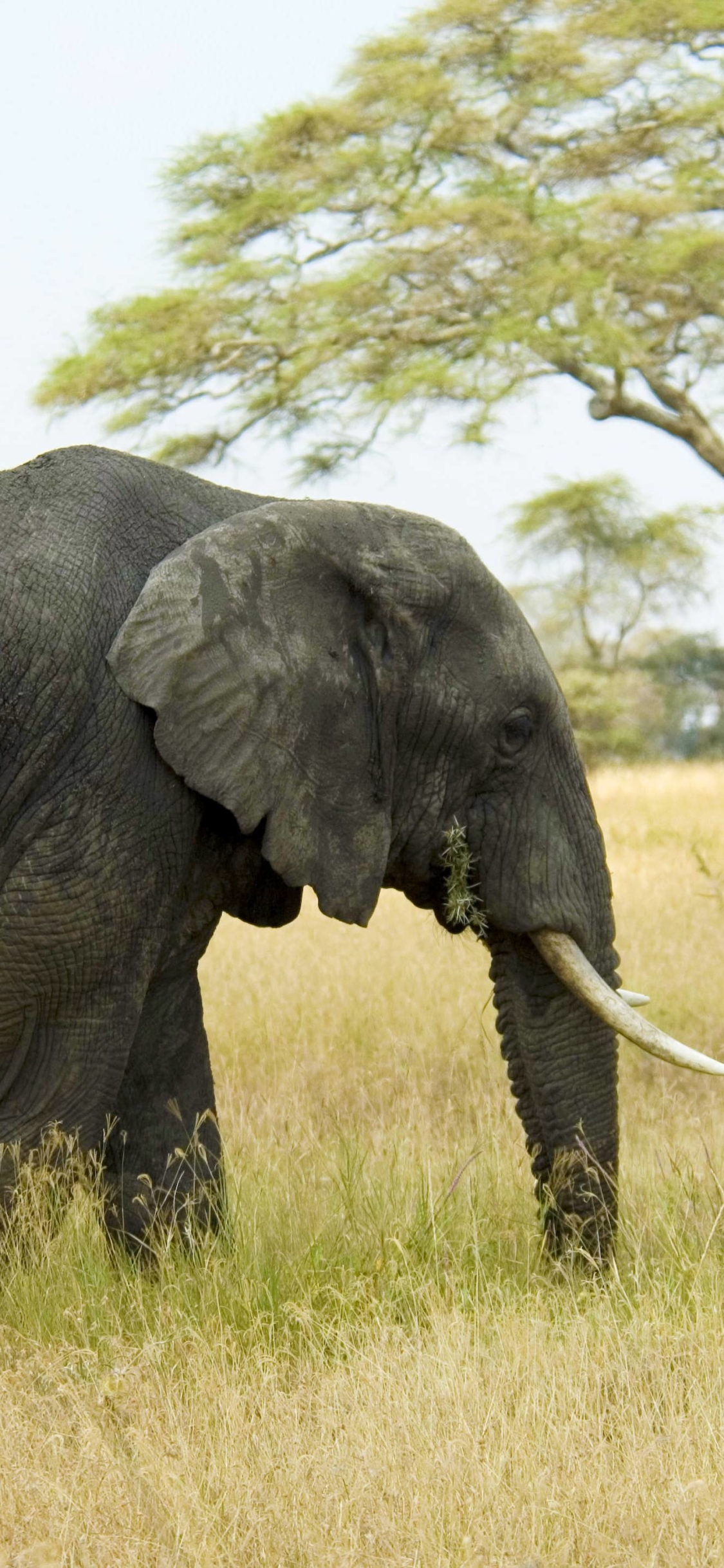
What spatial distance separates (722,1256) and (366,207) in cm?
1755

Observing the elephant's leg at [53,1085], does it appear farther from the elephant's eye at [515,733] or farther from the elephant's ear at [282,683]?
the elephant's eye at [515,733]

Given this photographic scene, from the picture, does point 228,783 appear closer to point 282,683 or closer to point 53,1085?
point 282,683

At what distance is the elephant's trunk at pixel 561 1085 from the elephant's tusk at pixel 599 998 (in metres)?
0.10

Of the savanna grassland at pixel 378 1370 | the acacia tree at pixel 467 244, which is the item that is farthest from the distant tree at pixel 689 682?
A: the savanna grassland at pixel 378 1370

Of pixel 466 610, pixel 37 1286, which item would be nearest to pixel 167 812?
pixel 466 610

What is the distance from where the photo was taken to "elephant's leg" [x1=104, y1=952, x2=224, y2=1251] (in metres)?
4.76

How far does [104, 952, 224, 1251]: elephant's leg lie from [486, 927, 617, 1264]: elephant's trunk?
0.80 m

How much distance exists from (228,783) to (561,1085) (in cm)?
127

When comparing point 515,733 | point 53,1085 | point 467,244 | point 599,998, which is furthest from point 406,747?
point 467,244

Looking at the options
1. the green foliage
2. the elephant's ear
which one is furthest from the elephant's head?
the green foliage

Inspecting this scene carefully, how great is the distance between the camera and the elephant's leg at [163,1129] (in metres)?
4.76

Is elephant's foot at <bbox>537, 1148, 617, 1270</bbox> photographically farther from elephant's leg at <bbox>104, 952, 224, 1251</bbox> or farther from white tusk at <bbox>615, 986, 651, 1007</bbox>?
elephant's leg at <bbox>104, 952, 224, 1251</bbox>

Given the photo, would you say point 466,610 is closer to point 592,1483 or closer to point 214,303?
point 592,1483

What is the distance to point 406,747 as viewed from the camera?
4496 millimetres
